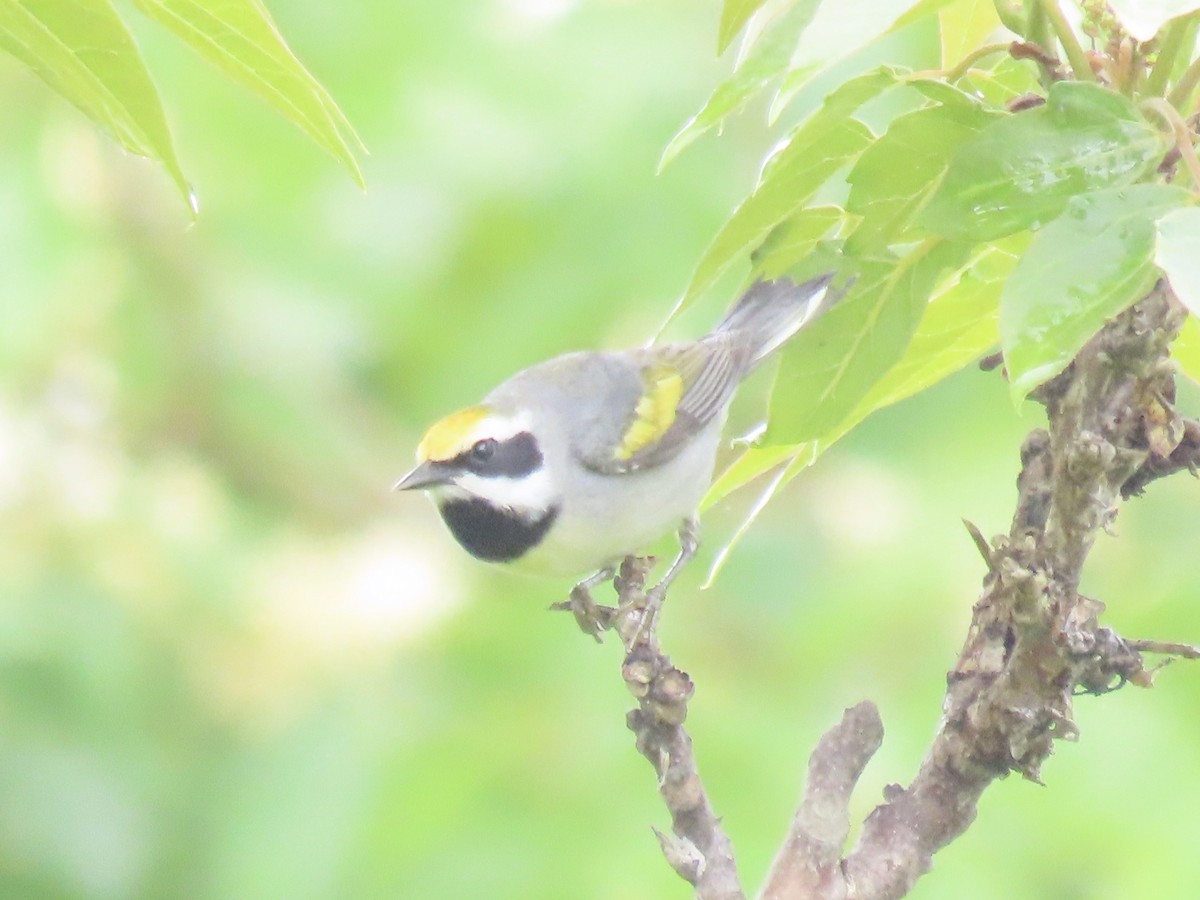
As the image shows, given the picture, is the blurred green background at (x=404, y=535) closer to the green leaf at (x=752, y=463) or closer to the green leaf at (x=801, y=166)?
the green leaf at (x=752, y=463)

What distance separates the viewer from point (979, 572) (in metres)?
4.27

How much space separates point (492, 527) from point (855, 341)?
150 cm

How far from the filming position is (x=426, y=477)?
2998mm

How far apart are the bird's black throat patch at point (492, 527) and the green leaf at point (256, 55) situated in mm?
1559

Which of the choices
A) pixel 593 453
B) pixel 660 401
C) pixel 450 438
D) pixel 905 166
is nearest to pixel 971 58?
pixel 905 166

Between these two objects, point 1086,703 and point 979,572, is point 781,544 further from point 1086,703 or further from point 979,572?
point 1086,703

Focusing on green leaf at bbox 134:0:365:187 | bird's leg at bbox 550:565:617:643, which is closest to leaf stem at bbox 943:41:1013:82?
green leaf at bbox 134:0:365:187

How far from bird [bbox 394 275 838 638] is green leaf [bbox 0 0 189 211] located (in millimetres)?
1322

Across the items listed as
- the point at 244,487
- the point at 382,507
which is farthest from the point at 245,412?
the point at 382,507

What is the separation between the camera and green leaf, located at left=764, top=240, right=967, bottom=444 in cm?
162

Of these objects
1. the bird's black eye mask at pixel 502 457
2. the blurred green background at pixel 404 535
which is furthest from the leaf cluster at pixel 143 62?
the blurred green background at pixel 404 535

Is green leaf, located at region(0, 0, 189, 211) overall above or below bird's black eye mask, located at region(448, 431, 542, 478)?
above

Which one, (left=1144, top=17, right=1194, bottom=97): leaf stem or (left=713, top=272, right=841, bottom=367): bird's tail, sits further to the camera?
(left=713, top=272, right=841, bottom=367): bird's tail

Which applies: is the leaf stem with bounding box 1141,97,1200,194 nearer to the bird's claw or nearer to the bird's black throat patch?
the bird's claw
